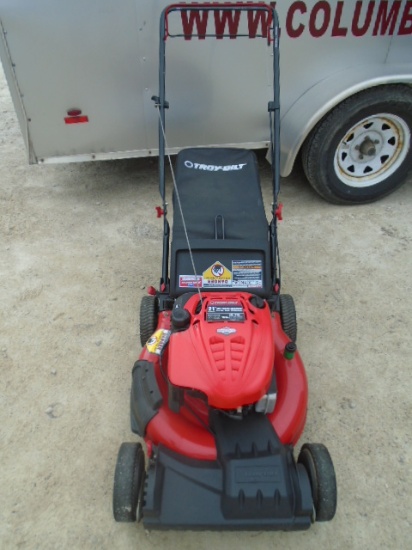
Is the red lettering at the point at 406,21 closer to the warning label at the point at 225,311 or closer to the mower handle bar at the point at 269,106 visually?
the mower handle bar at the point at 269,106

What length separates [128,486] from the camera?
5.96ft

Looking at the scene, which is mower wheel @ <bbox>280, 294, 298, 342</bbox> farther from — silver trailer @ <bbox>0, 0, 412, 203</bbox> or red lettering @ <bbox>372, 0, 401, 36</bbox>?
red lettering @ <bbox>372, 0, 401, 36</bbox>

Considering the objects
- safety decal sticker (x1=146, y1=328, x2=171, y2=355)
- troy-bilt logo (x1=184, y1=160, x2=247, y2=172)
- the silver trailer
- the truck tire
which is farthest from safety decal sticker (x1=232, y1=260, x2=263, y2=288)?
the truck tire

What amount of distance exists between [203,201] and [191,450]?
4.19ft

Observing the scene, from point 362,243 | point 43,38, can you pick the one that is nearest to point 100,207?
point 43,38

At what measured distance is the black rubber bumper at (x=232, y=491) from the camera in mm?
1721

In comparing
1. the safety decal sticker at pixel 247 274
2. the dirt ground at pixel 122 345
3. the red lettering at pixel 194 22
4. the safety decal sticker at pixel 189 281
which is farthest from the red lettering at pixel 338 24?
the safety decal sticker at pixel 189 281

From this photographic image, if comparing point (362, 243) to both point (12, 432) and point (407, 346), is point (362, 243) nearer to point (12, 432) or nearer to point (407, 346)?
point (407, 346)

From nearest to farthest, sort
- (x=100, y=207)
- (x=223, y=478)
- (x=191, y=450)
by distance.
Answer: (x=223, y=478) < (x=191, y=450) < (x=100, y=207)

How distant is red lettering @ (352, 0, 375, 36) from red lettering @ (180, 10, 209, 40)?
98 centimetres

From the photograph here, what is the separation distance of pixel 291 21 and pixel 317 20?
0.56ft

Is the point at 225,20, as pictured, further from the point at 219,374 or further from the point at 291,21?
the point at 219,374

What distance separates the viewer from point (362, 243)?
3.51 metres

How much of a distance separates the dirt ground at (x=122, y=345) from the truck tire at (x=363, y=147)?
0.59ft
